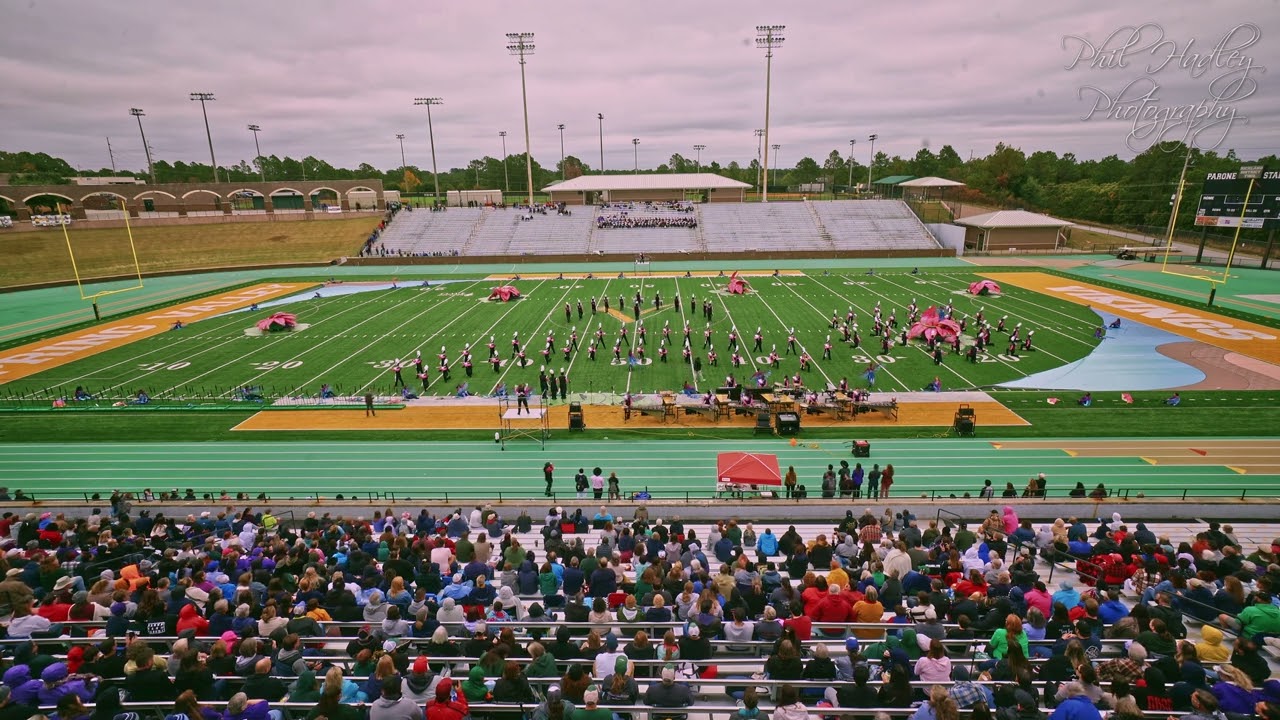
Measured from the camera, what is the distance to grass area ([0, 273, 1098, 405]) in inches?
1005

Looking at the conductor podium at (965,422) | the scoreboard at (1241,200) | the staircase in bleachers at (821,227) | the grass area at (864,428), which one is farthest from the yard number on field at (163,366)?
the scoreboard at (1241,200)

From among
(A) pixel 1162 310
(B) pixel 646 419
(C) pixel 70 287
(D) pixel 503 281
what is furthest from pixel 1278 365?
(C) pixel 70 287

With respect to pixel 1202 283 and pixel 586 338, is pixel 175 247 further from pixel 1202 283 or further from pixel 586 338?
pixel 1202 283

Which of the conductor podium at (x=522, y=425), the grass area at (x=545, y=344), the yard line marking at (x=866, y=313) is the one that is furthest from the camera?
the grass area at (x=545, y=344)

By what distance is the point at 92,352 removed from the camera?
30.5 metres

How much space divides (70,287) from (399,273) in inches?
914

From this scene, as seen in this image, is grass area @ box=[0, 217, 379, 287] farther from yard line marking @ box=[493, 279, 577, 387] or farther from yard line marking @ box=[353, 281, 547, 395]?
yard line marking @ box=[353, 281, 547, 395]

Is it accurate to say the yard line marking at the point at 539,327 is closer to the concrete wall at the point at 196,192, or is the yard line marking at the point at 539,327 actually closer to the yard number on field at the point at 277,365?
the yard number on field at the point at 277,365

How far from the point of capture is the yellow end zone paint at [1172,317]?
28797 millimetres

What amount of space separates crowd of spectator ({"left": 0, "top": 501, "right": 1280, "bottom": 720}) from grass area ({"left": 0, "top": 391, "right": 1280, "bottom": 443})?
915cm

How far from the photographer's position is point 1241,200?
42750mm

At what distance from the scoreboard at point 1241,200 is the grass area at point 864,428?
2843 cm

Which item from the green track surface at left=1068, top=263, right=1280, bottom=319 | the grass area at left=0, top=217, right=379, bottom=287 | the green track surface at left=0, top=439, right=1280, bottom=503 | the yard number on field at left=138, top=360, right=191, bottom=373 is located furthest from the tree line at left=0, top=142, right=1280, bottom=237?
the yard number on field at left=138, top=360, right=191, bottom=373

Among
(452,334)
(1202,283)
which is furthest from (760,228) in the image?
(452,334)
